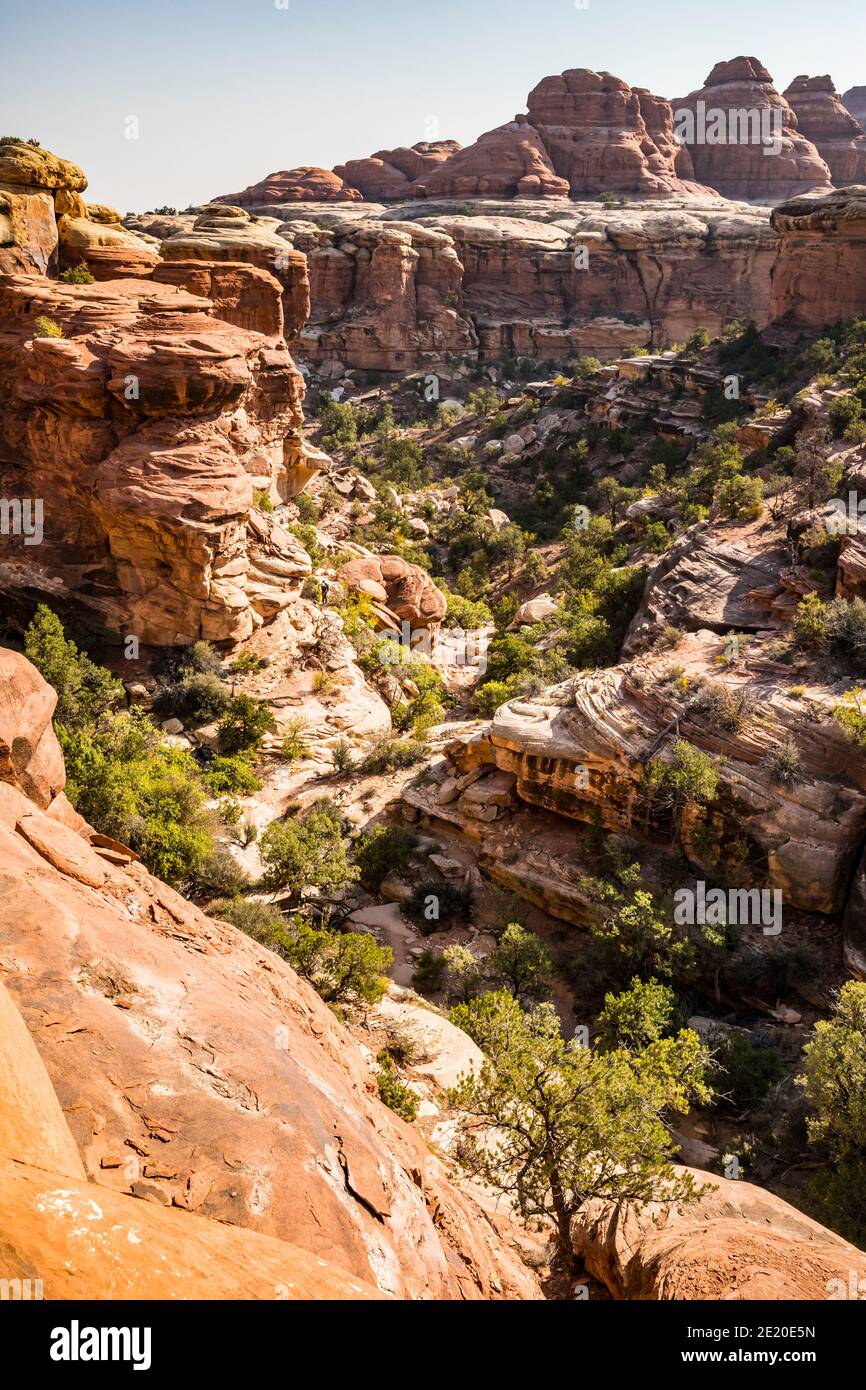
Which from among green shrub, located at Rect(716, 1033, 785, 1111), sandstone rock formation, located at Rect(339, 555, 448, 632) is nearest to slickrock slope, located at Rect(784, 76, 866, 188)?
sandstone rock formation, located at Rect(339, 555, 448, 632)

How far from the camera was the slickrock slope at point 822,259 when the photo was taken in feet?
153

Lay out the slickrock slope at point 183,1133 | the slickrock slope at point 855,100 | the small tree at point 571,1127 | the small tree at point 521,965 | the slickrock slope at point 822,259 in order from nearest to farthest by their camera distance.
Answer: the slickrock slope at point 183,1133 < the small tree at point 571,1127 < the small tree at point 521,965 < the slickrock slope at point 822,259 < the slickrock slope at point 855,100

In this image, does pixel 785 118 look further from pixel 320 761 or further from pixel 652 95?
pixel 320 761

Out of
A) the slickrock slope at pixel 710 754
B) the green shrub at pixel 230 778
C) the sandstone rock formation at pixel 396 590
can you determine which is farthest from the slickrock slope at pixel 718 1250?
the sandstone rock formation at pixel 396 590

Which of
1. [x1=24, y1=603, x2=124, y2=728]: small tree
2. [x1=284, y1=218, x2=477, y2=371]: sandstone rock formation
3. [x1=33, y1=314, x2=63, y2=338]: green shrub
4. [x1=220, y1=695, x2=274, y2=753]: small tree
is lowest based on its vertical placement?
[x1=220, y1=695, x2=274, y2=753]: small tree

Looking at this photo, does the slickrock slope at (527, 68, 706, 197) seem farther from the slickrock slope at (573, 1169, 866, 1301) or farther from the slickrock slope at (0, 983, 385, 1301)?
the slickrock slope at (0, 983, 385, 1301)

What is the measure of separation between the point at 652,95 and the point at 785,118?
18962 millimetres

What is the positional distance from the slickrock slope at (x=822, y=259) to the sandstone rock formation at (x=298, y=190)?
6130 centimetres

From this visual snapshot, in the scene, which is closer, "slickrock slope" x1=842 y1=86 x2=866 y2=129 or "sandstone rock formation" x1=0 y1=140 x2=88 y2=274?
"sandstone rock formation" x1=0 y1=140 x2=88 y2=274

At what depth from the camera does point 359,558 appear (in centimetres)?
3534

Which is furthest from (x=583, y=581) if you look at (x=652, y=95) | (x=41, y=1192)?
(x=652, y=95)

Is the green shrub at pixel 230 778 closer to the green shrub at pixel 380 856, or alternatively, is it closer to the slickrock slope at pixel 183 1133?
the green shrub at pixel 380 856

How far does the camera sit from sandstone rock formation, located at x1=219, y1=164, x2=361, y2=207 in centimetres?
9125

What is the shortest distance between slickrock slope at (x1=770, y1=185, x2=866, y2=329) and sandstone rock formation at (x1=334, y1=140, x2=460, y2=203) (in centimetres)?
6201
